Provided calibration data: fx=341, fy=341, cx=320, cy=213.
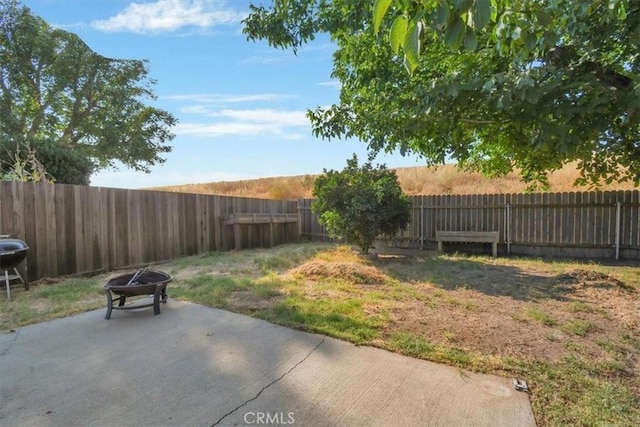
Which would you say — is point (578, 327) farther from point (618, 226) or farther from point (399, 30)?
point (618, 226)

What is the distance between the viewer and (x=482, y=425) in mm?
1727

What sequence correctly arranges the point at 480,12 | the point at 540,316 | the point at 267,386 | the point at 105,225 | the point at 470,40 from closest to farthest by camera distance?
the point at 480,12 → the point at 470,40 → the point at 267,386 → the point at 540,316 → the point at 105,225

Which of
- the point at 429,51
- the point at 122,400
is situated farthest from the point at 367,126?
the point at 122,400

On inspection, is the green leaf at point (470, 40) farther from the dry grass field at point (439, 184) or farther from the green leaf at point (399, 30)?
the dry grass field at point (439, 184)

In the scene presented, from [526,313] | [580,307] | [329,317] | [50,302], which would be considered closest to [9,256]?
[50,302]

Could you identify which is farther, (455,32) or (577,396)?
(577,396)

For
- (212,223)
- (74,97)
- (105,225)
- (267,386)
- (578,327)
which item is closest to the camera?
(267,386)

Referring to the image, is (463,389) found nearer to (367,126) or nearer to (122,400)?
(122,400)

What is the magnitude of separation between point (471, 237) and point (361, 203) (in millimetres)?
3208

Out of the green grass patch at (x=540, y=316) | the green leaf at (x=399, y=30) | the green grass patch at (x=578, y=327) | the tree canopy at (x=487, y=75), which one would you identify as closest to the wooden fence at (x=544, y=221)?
the tree canopy at (x=487, y=75)

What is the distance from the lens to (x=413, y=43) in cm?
100

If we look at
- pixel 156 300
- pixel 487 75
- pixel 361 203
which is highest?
pixel 487 75

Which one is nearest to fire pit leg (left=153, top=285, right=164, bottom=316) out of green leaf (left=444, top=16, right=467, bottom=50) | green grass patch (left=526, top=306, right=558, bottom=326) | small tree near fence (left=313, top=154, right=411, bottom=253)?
green leaf (left=444, top=16, right=467, bottom=50)

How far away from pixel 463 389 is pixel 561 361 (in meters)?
0.93
